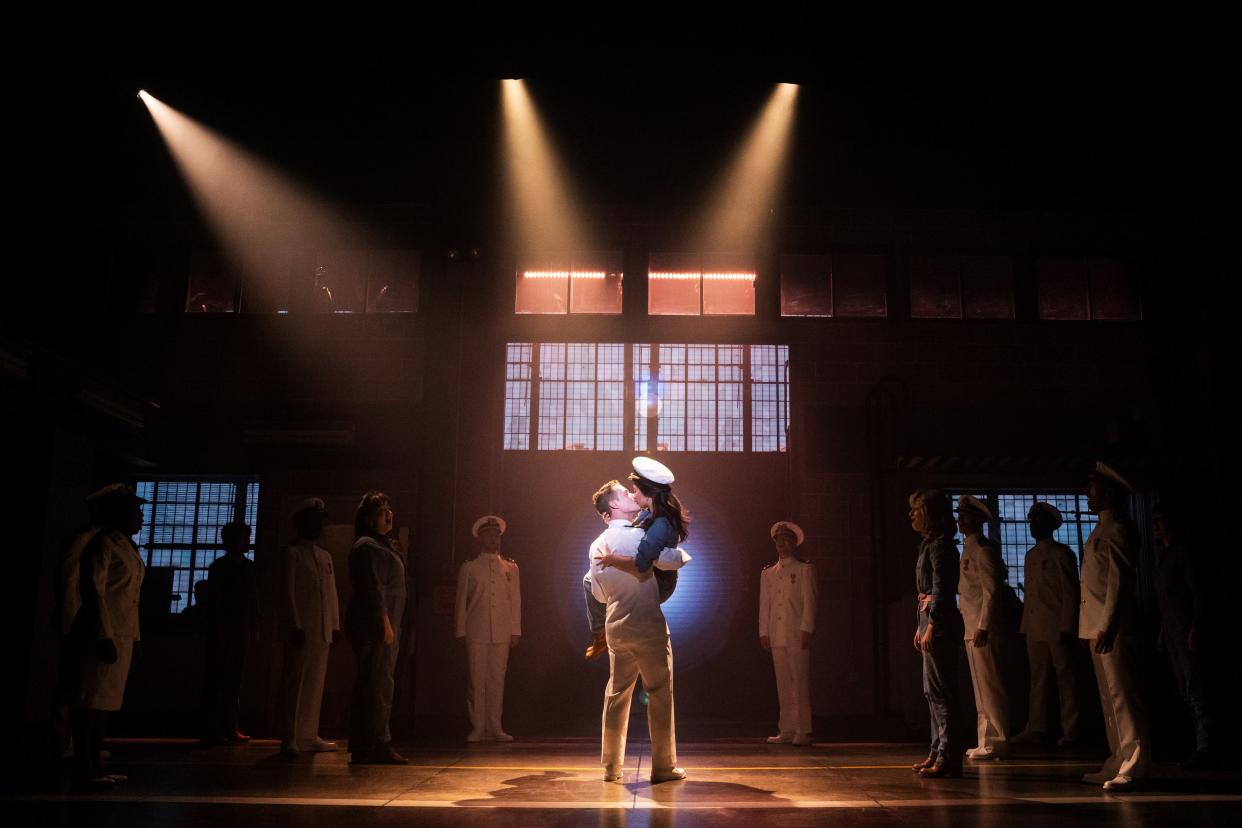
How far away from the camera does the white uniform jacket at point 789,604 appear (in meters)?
8.16

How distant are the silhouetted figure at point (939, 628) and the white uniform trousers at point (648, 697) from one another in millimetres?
1672

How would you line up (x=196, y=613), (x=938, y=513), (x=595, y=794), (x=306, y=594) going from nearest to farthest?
(x=595, y=794) → (x=938, y=513) → (x=306, y=594) → (x=196, y=613)

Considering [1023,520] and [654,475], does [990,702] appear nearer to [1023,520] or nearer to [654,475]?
[654,475]

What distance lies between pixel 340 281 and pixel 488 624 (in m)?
4.87

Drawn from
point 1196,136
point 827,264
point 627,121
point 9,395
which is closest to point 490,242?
point 627,121

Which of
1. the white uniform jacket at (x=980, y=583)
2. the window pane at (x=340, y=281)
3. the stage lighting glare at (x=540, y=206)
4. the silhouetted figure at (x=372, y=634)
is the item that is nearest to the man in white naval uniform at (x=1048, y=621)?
the white uniform jacket at (x=980, y=583)

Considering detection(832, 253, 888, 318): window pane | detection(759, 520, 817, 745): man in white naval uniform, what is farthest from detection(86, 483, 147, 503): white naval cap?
detection(832, 253, 888, 318): window pane

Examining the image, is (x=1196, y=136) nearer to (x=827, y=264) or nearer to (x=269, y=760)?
(x=827, y=264)

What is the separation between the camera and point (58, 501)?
9336mm

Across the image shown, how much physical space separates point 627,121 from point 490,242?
87.5 inches

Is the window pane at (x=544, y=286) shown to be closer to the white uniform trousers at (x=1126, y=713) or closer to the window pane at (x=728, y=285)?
the window pane at (x=728, y=285)

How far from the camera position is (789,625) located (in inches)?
323

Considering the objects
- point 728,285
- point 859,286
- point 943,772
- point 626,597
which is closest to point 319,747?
point 626,597

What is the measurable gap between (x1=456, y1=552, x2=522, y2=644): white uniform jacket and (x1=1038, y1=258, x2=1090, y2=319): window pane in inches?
275
